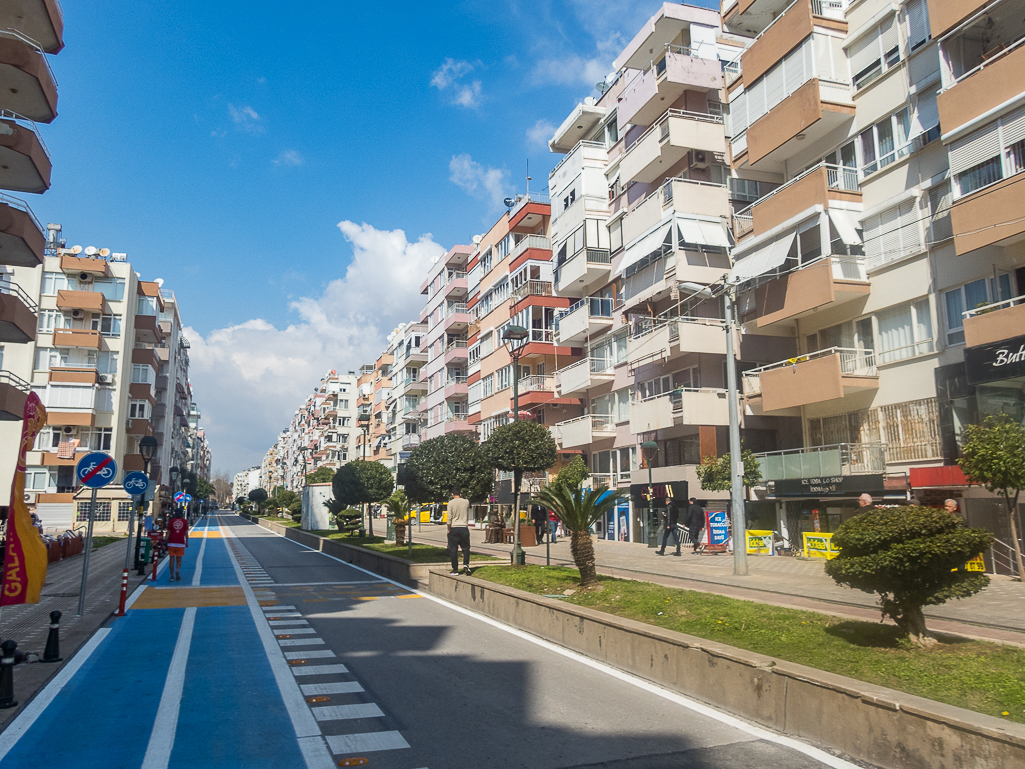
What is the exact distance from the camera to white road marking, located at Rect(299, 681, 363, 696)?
7762 mm

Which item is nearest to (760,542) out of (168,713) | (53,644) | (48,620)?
(48,620)

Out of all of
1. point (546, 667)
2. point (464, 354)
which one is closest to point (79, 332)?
point (464, 354)

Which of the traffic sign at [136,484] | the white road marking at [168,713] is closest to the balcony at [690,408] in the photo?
the traffic sign at [136,484]

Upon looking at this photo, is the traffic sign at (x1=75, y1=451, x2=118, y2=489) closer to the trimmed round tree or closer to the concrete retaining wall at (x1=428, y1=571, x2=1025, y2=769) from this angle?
the concrete retaining wall at (x1=428, y1=571, x2=1025, y2=769)

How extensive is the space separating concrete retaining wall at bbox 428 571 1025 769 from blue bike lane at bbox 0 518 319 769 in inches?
142

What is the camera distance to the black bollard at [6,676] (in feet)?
22.9

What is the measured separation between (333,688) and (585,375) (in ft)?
101

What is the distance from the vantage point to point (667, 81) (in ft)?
104

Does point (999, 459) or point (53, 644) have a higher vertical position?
point (999, 459)

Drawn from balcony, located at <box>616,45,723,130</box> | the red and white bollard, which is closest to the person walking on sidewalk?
the red and white bollard

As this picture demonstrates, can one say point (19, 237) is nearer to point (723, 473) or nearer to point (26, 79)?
point (26, 79)

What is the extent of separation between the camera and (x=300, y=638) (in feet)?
36.0

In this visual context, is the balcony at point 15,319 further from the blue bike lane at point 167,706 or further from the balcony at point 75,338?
the balcony at point 75,338

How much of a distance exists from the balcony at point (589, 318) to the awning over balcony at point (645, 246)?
154 inches
